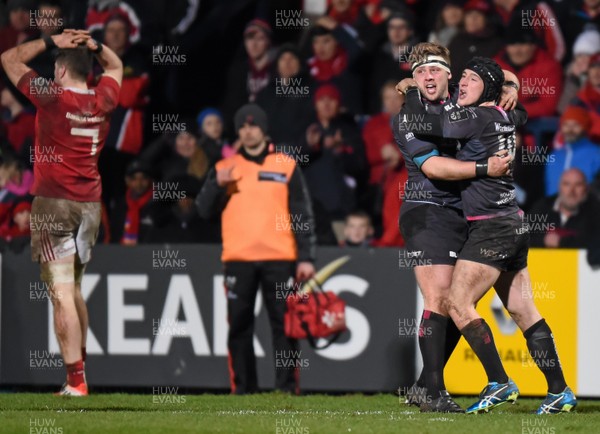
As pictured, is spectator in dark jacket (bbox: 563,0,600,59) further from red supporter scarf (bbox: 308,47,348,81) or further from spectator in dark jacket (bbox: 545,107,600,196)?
red supporter scarf (bbox: 308,47,348,81)

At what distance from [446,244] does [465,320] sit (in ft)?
1.91

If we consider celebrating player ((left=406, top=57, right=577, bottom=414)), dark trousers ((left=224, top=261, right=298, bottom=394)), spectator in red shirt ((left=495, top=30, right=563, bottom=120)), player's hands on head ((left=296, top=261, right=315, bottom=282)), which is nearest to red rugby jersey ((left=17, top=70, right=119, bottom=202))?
dark trousers ((left=224, top=261, right=298, bottom=394))

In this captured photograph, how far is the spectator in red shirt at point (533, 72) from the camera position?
13312 mm

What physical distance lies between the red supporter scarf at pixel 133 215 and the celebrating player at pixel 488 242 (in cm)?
516

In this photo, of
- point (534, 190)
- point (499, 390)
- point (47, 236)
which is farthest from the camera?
point (534, 190)

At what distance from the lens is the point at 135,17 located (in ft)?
48.2

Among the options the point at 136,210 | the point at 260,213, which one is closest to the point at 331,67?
the point at 136,210

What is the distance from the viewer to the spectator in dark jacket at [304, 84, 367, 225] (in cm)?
1333

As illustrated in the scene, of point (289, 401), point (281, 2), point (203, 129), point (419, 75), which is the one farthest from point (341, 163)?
point (419, 75)

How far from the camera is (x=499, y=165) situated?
8500 mm

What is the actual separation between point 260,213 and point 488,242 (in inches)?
130

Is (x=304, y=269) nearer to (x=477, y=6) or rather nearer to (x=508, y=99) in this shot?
(x=508, y=99)

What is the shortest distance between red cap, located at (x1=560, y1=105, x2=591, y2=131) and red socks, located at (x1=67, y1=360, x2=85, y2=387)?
557 cm

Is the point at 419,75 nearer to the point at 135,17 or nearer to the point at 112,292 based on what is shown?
the point at 112,292
